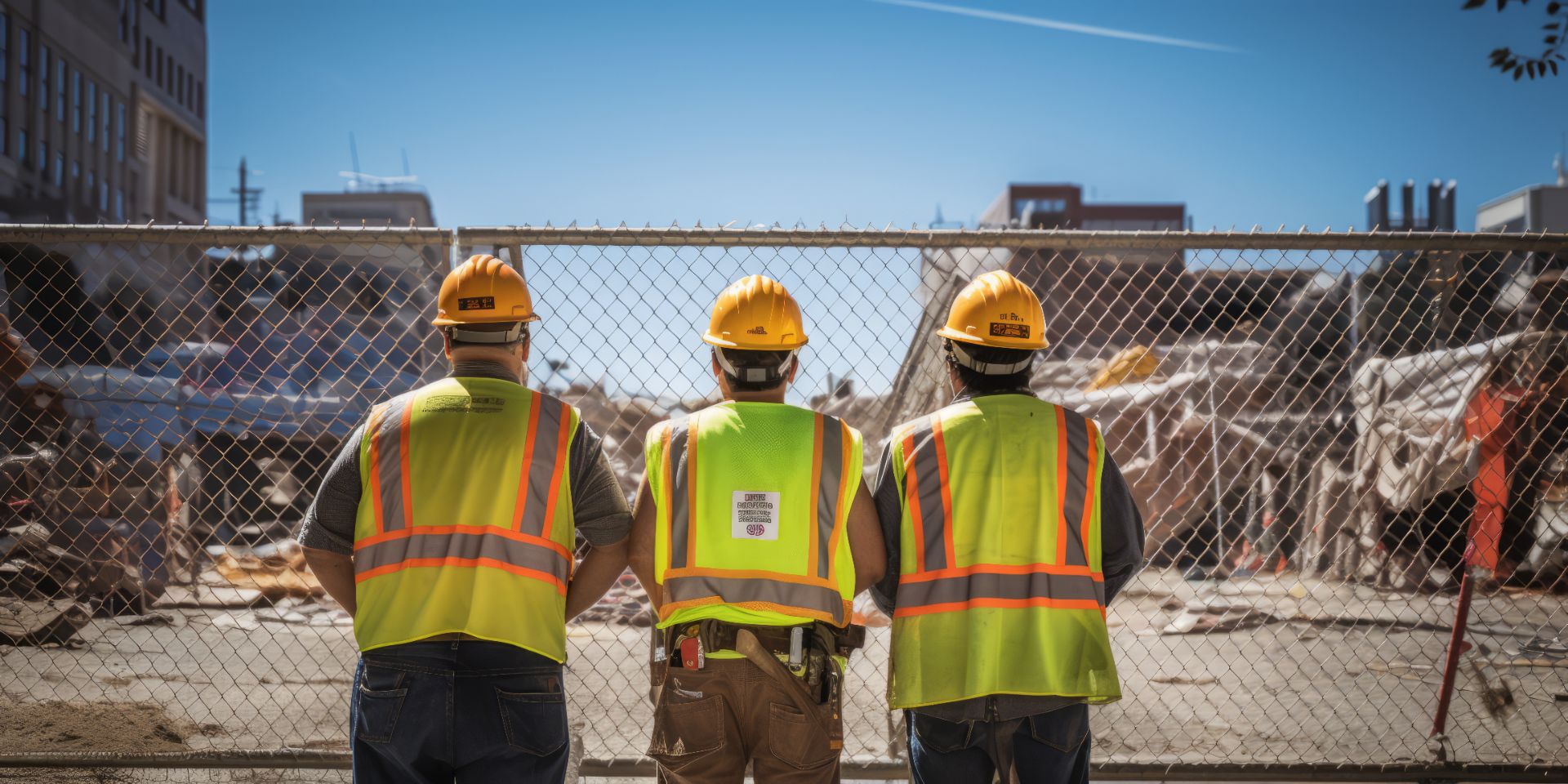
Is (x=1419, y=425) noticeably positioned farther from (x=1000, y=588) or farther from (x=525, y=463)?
(x=525, y=463)

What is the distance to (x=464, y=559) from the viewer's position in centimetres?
277

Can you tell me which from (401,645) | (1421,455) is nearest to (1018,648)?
(401,645)

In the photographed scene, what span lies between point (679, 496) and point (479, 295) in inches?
31.8

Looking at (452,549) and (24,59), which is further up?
(24,59)

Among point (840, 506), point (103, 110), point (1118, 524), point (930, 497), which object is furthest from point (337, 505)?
point (103, 110)

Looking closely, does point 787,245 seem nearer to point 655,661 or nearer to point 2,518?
point 655,661

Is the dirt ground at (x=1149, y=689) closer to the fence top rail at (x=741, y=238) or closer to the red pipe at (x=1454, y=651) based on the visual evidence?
the red pipe at (x=1454, y=651)

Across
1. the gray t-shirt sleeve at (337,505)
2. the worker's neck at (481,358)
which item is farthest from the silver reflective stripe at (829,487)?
the gray t-shirt sleeve at (337,505)

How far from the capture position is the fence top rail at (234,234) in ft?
12.8

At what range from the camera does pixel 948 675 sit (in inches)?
114

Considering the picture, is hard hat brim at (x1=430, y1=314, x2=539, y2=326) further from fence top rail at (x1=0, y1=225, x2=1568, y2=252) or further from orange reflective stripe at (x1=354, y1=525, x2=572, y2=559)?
fence top rail at (x1=0, y1=225, x2=1568, y2=252)

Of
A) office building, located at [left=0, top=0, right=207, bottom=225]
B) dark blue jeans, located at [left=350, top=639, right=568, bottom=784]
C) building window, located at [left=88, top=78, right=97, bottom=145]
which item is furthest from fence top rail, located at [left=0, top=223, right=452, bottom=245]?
building window, located at [left=88, top=78, right=97, bottom=145]

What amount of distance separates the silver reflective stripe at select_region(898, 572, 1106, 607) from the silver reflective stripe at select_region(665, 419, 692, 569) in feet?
2.16

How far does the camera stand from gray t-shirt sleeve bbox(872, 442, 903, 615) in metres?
3.04
